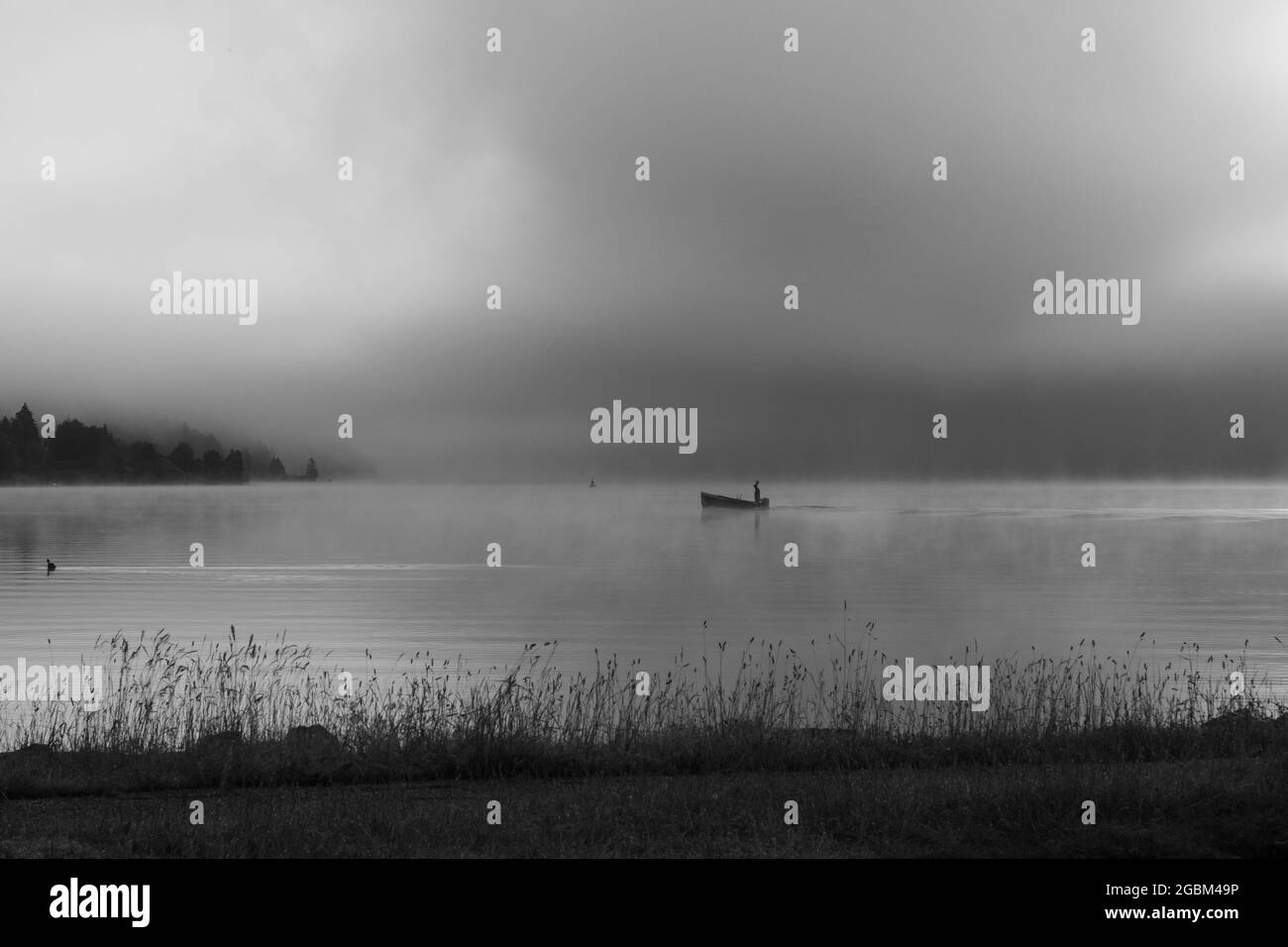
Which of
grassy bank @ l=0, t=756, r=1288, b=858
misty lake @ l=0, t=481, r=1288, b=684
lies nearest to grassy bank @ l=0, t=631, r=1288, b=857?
grassy bank @ l=0, t=756, r=1288, b=858

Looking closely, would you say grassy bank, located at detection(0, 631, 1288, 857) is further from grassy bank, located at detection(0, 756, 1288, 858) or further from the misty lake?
the misty lake

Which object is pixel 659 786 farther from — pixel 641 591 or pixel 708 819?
pixel 641 591

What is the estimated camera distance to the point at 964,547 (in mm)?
105500

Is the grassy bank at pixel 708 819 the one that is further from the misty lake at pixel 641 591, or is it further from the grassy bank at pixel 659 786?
the misty lake at pixel 641 591

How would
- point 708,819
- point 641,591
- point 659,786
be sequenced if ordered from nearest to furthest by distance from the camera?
1. point 708,819
2. point 659,786
3. point 641,591

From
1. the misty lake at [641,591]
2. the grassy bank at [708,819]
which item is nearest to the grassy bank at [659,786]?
the grassy bank at [708,819]

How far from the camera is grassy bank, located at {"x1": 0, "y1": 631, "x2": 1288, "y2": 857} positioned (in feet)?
37.7

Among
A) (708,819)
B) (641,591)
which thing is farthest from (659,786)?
(641,591)

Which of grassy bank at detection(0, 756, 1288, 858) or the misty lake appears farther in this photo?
the misty lake

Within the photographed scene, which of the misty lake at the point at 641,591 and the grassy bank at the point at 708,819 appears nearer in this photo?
the grassy bank at the point at 708,819

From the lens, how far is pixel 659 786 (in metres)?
14.0

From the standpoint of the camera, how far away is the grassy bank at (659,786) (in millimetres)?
11492

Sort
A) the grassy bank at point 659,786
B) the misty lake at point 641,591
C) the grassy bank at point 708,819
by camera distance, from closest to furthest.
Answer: the grassy bank at point 708,819
the grassy bank at point 659,786
the misty lake at point 641,591

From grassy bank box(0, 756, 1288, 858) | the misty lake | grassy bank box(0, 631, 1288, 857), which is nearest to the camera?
grassy bank box(0, 756, 1288, 858)
